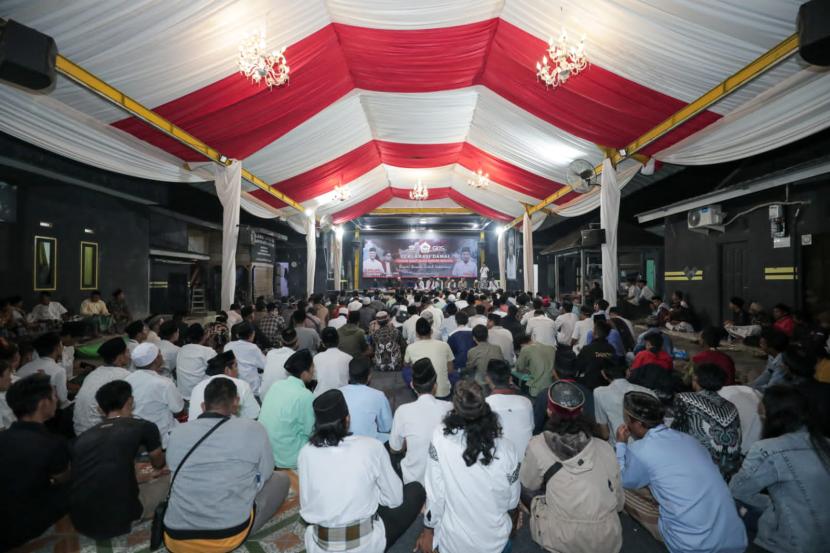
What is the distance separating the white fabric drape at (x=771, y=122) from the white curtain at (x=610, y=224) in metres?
1.35

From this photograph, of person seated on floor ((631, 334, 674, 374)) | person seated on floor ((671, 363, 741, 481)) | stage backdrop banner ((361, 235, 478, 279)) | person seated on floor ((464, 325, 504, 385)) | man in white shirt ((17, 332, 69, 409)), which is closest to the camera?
person seated on floor ((671, 363, 741, 481))

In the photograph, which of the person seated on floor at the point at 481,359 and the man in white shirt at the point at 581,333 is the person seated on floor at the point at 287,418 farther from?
the man in white shirt at the point at 581,333

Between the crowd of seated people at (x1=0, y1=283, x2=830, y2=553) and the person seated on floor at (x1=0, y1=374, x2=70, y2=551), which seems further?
the person seated on floor at (x1=0, y1=374, x2=70, y2=551)

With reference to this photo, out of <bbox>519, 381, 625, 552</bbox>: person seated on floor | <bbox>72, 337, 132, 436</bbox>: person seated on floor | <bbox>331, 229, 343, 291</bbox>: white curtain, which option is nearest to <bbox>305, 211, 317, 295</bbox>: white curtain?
<bbox>331, 229, 343, 291</bbox>: white curtain

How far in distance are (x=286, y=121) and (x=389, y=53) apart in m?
2.15

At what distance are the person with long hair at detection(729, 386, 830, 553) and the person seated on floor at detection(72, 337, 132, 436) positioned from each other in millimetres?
3679

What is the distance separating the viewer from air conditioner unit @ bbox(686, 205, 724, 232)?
757 cm

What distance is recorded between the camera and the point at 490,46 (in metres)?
6.01

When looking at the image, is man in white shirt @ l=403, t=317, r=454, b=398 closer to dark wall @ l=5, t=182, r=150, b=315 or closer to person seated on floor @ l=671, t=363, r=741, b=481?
person seated on floor @ l=671, t=363, r=741, b=481

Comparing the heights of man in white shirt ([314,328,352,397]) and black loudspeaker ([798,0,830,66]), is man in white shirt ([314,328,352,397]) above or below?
below

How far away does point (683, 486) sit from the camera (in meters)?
1.92

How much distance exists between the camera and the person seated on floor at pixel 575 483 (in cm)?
184

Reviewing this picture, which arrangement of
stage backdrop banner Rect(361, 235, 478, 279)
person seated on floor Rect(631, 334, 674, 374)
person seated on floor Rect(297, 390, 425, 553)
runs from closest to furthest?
person seated on floor Rect(297, 390, 425, 553), person seated on floor Rect(631, 334, 674, 374), stage backdrop banner Rect(361, 235, 478, 279)

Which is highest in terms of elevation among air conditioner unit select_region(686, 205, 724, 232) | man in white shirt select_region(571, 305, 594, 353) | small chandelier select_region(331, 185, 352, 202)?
small chandelier select_region(331, 185, 352, 202)
